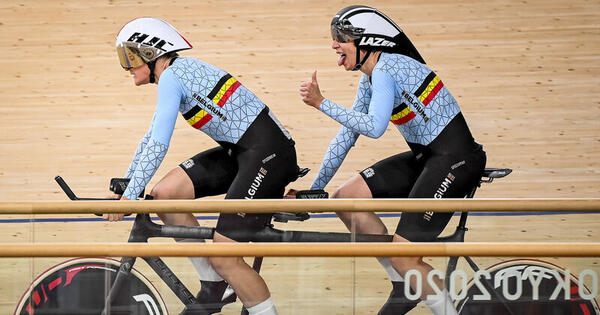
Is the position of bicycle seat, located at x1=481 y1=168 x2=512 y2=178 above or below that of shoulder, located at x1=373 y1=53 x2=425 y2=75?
below

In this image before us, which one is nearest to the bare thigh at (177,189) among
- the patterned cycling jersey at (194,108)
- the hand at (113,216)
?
the patterned cycling jersey at (194,108)

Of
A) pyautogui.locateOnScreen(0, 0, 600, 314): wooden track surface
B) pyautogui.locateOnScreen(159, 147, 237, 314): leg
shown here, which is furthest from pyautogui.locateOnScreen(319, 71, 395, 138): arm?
pyautogui.locateOnScreen(0, 0, 600, 314): wooden track surface

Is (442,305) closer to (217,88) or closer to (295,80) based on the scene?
(217,88)

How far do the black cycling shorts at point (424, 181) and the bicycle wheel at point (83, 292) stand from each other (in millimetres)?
795

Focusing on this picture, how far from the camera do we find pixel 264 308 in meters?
2.68

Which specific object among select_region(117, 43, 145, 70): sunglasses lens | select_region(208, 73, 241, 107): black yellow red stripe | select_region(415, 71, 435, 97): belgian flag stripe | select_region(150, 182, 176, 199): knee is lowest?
select_region(150, 182, 176, 199): knee

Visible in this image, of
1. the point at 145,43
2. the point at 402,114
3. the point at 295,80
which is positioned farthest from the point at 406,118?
the point at 295,80

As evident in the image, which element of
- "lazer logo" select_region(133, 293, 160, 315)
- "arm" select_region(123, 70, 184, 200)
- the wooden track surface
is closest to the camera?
"lazer logo" select_region(133, 293, 160, 315)

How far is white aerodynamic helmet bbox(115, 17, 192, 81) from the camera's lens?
3090mm

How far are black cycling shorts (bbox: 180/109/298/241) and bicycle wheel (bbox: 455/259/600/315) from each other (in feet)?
2.56

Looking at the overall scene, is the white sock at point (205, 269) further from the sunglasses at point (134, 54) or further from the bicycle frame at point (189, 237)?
the sunglasses at point (134, 54)

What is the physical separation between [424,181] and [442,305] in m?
0.54

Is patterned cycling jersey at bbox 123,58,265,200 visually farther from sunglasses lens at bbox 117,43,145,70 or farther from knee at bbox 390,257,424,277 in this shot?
knee at bbox 390,257,424,277

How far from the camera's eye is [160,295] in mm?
2697
